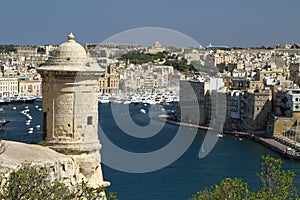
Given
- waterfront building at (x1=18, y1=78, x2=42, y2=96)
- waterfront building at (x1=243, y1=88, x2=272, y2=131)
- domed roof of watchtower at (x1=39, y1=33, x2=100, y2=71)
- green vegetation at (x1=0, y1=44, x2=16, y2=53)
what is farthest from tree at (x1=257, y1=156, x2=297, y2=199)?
green vegetation at (x1=0, y1=44, x2=16, y2=53)

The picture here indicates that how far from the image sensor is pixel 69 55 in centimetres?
372

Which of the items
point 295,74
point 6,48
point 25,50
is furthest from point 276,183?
point 6,48

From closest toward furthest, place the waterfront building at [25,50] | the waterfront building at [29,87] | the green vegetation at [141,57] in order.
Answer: the waterfront building at [29,87] → the green vegetation at [141,57] → the waterfront building at [25,50]

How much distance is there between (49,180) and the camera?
3275 mm

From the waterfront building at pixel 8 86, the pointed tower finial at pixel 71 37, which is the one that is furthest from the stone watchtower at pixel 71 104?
the waterfront building at pixel 8 86

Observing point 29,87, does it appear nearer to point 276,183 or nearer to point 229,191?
point 276,183

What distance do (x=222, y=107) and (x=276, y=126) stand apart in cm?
426

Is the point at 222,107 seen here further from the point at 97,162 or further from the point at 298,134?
the point at 97,162

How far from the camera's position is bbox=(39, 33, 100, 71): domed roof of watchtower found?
12.1ft

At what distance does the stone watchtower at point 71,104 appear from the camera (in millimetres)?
3691

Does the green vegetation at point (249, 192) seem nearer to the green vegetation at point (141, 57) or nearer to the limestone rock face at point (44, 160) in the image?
the limestone rock face at point (44, 160)

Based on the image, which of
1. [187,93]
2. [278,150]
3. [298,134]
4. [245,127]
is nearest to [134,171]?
[278,150]

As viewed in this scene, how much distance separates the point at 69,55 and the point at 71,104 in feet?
0.94

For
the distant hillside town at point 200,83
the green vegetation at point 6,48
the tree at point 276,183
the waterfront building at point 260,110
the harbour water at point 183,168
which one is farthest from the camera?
the green vegetation at point 6,48
